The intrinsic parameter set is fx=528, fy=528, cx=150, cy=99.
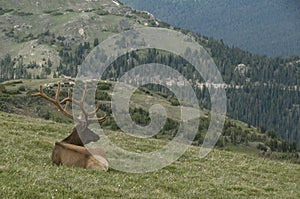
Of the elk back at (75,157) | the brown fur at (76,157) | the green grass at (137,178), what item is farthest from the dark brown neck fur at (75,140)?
the green grass at (137,178)

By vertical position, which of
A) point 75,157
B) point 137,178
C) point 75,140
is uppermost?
point 75,140

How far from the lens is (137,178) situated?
67.6ft

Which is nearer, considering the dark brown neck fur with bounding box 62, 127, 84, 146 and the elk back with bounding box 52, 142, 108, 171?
the elk back with bounding box 52, 142, 108, 171

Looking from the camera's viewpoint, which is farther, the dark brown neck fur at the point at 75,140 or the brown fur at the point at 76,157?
the dark brown neck fur at the point at 75,140

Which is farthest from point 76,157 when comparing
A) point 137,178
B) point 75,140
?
point 137,178

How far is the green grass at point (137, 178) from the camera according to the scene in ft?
53.3

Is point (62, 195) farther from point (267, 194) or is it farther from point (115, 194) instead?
point (267, 194)

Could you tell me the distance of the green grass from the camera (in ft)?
53.3

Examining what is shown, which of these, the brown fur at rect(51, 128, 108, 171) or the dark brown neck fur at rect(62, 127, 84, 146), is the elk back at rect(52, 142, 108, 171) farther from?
the dark brown neck fur at rect(62, 127, 84, 146)

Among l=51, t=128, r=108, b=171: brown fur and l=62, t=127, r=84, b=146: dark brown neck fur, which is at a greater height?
l=62, t=127, r=84, b=146: dark brown neck fur

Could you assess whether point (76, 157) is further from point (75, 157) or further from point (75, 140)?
point (75, 140)

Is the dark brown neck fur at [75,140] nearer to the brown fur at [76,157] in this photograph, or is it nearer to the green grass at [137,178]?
the brown fur at [76,157]

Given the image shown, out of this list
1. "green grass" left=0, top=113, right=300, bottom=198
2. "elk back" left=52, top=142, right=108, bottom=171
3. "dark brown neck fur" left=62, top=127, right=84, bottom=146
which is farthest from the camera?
"dark brown neck fur" left=62, top=127, right=84, bottom=146

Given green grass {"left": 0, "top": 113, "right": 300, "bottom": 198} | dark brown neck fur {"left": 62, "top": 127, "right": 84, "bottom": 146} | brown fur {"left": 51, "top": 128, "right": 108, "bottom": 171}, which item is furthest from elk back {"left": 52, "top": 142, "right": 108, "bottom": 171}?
dark brown neck fur {"left": 62, "top": 127, "right": 84, "bottom": 146}
